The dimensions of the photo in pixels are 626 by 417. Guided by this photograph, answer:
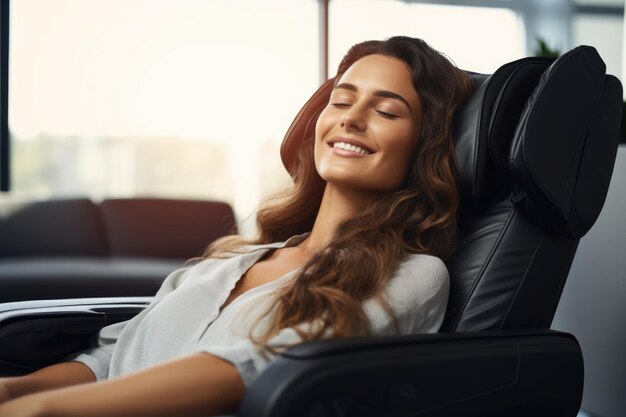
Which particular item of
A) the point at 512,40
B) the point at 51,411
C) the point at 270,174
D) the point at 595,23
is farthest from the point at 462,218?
the point at 595,23

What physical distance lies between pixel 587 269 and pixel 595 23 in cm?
408

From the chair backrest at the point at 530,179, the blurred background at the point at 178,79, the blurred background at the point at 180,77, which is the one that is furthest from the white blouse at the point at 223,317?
the blurred background at the point at 178,79

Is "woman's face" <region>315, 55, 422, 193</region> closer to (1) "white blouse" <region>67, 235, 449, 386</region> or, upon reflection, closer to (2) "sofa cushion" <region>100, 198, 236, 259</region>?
(1) "white blouse" <region>67, 235, 449, 386</region>

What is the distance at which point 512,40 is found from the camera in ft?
17.4

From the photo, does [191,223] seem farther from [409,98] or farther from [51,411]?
[51,411]

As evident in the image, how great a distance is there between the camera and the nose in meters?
1.44

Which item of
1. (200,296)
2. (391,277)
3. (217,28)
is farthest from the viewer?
(217,28)

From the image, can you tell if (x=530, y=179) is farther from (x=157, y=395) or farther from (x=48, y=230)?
(x=48, y=230)

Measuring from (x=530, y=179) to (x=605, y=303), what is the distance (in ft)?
2.77

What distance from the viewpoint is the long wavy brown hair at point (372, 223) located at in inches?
45.8

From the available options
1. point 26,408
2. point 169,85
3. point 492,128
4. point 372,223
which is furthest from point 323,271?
point 169,85

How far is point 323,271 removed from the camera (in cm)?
126

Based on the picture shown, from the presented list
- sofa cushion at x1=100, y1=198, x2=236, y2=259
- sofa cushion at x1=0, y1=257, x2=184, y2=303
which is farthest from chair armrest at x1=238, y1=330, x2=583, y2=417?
sofa cushion at x1=100, y1=198, x2=236, y2=259

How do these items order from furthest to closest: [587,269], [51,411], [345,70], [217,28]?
[217,28]
[587,269]
[345,70]
[51,411]
